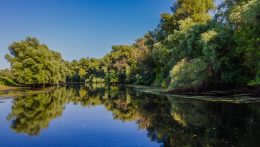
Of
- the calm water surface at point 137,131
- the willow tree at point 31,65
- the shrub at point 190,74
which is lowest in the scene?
the calm water surface at point 137,131

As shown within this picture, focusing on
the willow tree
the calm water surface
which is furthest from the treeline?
the calm water surface

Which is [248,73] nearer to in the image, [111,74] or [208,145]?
[208,145]

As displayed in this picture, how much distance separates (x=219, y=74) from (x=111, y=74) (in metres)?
67.7

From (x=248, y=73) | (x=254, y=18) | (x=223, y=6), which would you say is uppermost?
(x=223, y=6)

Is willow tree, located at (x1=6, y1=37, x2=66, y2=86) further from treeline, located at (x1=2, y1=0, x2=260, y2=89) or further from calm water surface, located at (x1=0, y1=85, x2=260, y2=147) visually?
calm water surface, located at (x1=0, y1=85, x2=260, y2=147)

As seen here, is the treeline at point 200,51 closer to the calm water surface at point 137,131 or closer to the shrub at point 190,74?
the shrub at point 190,74

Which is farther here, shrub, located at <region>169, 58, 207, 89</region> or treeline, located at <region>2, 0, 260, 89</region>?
shrub, located at <region>169, 58, 207, 89</region>

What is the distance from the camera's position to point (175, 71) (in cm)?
2720

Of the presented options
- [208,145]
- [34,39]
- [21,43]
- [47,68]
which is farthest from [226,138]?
[34,39]

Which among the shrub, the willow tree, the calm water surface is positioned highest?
the willow tree

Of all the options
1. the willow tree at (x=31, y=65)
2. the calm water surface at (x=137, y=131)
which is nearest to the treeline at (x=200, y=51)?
the willow tree at (x=31, y=65)

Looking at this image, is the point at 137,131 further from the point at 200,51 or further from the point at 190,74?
the point at 200,51

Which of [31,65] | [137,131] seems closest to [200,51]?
[137,131]

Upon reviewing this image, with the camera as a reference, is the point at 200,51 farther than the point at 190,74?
Yes
